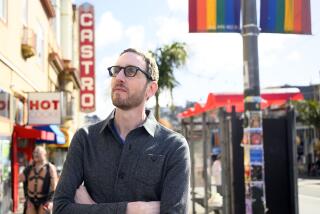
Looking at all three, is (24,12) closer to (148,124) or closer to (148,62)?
(148,62)

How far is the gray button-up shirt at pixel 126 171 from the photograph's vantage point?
265 centimetres

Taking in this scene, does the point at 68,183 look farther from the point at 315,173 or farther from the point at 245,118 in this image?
the point at 315,173

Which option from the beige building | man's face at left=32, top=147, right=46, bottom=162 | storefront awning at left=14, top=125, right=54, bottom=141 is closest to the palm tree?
the beige building

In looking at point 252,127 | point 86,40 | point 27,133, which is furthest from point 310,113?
point 252,127

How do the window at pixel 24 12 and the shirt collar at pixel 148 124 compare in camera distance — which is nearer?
the shirt collar at pixel 148 124

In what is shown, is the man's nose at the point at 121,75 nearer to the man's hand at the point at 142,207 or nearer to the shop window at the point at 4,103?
the man's hand at the point at 142,207

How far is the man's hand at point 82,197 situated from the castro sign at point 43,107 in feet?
44.9

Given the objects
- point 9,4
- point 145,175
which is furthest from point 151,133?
point 9,4

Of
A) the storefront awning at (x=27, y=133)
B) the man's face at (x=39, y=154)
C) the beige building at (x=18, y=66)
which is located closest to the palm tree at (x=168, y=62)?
the beige building at (x=18, y=66)

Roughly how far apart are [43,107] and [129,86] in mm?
14115

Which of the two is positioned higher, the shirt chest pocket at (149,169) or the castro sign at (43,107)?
the castro sign at (43,107)

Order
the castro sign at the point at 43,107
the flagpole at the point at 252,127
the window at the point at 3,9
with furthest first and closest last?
the castro sign at the point at 43,107 → the window at the point at 3,9 → the flagpole at the point at 252,127

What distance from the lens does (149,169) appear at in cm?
268

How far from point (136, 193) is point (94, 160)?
0.93 feet
